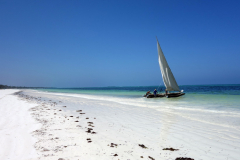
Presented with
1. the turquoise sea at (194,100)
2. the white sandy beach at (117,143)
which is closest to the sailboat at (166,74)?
the turquoise sea at (194,100)

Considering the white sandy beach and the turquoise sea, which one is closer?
the white sandy beach

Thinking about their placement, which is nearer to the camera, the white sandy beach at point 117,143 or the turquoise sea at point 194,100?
the white sandy beach at point 117,143

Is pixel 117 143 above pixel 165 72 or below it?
below

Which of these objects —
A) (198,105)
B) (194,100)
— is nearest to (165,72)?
(194,100)

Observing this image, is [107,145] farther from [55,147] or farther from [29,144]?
[29,144]

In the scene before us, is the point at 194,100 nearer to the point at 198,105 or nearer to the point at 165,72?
the point at 198,105

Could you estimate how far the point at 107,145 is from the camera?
4789 mm

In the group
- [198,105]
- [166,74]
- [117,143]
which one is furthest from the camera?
[166,74]

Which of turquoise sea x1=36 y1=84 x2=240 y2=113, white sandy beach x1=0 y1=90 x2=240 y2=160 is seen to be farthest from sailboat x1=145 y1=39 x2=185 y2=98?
white sandy beach x1=0 y1=90 x2=240 y2=160

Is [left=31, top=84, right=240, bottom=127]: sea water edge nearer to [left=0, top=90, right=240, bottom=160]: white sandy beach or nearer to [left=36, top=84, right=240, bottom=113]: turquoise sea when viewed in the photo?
[left=36, top=84, right=240, bottom=113]: turquoise sea

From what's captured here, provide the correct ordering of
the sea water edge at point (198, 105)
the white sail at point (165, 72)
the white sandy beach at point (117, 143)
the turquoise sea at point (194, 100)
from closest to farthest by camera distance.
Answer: the white sandy beach at point (117, 143)
the sea water edge at point (198, 105)
the turquoise sea at point (194, 100)
the white sail at point (165, 72)

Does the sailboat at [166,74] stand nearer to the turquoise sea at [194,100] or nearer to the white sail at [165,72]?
the white sail at [165,72]

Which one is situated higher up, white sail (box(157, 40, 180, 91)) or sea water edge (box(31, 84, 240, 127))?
white sail (box(157, 40, 180, 91))

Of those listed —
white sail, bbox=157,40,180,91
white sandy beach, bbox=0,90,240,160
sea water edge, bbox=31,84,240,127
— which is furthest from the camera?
white sail, bbox=157,40,180,91
